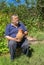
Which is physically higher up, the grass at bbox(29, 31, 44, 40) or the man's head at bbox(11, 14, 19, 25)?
the man's head at bbox(11, 14, 19, 25)

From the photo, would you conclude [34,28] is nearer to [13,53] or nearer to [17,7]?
[17,7]

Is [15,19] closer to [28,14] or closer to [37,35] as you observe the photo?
[37,35]

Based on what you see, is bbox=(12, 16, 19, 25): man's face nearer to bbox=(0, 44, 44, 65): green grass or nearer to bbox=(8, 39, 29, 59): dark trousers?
bbox=(8, 39, 29, 59): dark trousers

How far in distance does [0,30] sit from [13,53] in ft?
5.16

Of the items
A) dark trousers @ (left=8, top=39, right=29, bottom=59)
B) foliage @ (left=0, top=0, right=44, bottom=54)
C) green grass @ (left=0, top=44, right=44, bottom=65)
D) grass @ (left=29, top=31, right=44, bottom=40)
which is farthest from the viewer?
foliage @ (left=0, top=0, right=44, bottom=54)

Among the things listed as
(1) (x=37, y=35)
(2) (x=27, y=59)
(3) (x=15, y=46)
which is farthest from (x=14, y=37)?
(1) (x=37, y=35)

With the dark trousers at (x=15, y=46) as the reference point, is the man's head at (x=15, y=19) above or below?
above

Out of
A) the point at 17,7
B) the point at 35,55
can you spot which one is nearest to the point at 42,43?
the point at 35,55

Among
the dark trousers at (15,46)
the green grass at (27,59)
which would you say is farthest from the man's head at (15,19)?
the green grass at (27,59)

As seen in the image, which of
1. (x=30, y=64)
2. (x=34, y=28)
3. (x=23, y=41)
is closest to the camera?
(x=30, y=64)

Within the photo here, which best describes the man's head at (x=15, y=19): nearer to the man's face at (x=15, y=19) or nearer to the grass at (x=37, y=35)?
the man's face at (x=15, y=19)

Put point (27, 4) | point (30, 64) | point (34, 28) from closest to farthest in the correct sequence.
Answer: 1. point (30, 64)
2. point (34, 28)
3. point (27, 4)

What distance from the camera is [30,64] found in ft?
26.1

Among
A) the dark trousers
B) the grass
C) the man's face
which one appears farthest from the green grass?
the grass
